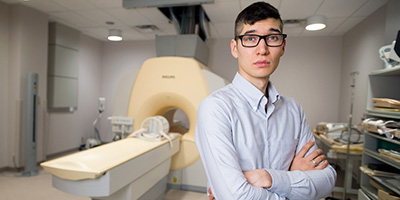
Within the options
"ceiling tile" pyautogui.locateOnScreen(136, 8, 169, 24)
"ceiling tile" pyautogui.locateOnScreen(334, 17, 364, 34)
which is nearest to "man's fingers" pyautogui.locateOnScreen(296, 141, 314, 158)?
"ceiling tile" pyautogui.locateOnScreen(136, 8, 169, 24)

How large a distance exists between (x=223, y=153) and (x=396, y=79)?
2.22 meters

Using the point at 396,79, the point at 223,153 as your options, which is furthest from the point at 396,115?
the point at 223,153

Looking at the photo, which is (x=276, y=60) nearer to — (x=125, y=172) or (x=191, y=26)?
(x=125, y=172)

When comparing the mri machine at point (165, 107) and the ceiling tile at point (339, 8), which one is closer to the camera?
the mri machine at point (165, 107)

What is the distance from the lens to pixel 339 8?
9.66 feet

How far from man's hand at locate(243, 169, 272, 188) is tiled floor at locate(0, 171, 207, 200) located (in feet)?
6.75

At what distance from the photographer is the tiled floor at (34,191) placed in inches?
102

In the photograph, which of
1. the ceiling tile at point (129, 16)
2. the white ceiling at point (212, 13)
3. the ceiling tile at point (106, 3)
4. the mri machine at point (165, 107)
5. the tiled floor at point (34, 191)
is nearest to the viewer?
the mri machine at point (165, 107)

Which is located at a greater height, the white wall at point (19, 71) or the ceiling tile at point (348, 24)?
the ceiling tile at point (348, 24)

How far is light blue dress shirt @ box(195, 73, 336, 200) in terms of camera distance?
83 cm

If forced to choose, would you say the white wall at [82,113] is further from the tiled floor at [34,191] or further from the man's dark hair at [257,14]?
the man's dark hair at [257,14]

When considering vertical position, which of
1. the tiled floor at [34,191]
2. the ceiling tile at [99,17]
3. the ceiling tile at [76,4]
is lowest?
the tiled floor at [34,191]

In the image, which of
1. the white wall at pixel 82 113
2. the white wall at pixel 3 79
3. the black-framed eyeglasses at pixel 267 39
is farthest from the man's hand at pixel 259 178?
the white wall at pixel 82 113

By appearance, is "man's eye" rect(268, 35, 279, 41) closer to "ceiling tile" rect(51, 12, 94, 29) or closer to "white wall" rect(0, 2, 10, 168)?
"ceiling tile" rect(51, 12, 94, 29)
